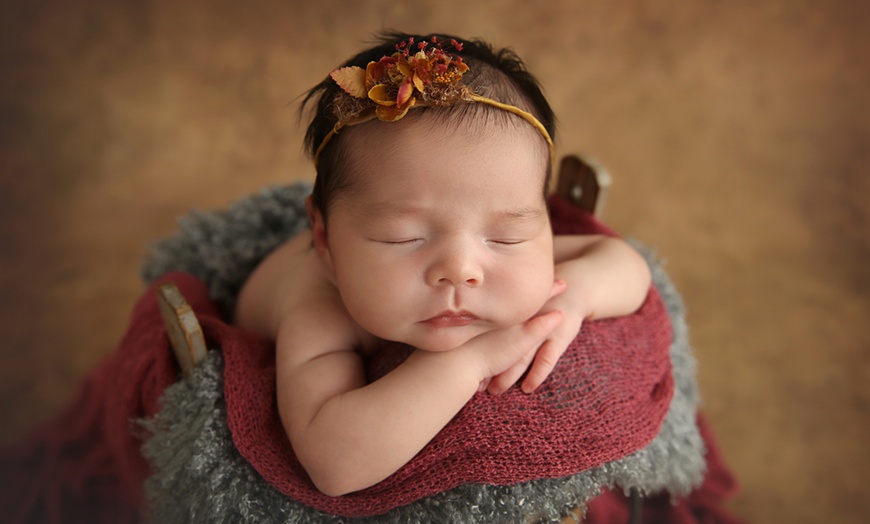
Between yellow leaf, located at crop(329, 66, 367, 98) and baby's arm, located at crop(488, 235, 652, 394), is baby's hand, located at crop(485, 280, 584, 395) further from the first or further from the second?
yellow leaf, located at crop(329, 66, 367, 98)

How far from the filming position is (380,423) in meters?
0.86

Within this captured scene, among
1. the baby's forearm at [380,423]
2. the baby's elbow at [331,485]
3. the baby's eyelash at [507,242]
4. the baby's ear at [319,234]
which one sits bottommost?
the baby's elbow at [331,485]

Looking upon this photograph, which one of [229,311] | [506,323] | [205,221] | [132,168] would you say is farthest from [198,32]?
[506,323]

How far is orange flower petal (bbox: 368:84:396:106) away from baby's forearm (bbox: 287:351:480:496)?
29 centimetres

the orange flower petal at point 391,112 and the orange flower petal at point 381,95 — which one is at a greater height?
the orange flower petal at point 381,95

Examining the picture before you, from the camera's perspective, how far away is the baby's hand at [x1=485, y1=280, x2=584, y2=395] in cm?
92

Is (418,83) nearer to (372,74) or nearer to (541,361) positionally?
(372,74)

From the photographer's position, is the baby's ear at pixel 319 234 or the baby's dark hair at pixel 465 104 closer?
the baby's dark hair at pixel 465 104

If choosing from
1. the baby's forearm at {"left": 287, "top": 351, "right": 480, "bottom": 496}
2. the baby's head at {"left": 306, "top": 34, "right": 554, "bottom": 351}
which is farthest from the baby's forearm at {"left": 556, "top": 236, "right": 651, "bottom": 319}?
the baby's forearm at {"left": 287, "top": 351, "right": 480, "bottom": 496}

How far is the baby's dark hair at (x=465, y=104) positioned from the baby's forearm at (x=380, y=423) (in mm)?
238

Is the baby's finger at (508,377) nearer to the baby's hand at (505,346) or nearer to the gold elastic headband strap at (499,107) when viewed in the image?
the baby's hand at (505,346)

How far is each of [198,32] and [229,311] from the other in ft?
4.32

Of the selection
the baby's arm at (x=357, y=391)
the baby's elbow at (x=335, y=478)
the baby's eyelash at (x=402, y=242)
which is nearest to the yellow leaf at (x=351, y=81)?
the baby's eyelash at (x=402, y=242)

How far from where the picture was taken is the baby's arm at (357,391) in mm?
857
